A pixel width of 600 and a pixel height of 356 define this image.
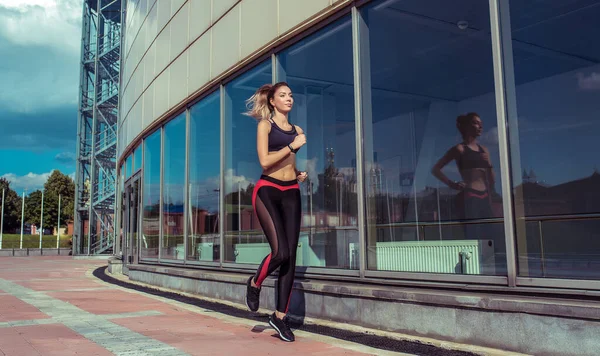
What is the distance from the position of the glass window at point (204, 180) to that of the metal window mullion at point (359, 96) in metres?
3.62

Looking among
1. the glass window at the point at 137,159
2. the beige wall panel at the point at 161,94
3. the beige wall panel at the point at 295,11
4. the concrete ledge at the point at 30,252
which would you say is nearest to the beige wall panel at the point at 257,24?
the beige wall panel at the point at 295,11

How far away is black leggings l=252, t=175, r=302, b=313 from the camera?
173 inches

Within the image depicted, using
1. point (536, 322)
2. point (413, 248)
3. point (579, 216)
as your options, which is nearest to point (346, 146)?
point (413, 248)

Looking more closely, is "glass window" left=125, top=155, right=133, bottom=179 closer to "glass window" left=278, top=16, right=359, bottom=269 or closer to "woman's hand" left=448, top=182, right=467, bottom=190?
"glass window" left=278, top=16, right=359, bottom=269

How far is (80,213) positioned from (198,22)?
3478 centimetres

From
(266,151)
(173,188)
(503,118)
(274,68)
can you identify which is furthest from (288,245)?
(173,188)

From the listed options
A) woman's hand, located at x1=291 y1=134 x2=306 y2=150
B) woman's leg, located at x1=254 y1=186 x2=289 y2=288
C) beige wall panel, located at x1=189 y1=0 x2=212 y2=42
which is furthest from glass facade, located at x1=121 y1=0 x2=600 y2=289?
beige wall panel, located at x1=189 y1=0 x2=212 y2=42

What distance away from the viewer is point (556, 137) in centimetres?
582

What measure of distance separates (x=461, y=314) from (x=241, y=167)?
16.2 feet

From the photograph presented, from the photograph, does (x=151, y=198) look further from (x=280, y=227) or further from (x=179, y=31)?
(x=280, y=227)

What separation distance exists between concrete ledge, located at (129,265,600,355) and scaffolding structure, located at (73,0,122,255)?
33240 mm

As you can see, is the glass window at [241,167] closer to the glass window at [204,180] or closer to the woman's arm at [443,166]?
the glass window at [204,180]

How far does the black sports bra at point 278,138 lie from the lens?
453cm

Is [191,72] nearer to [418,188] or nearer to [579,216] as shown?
[418,188]
